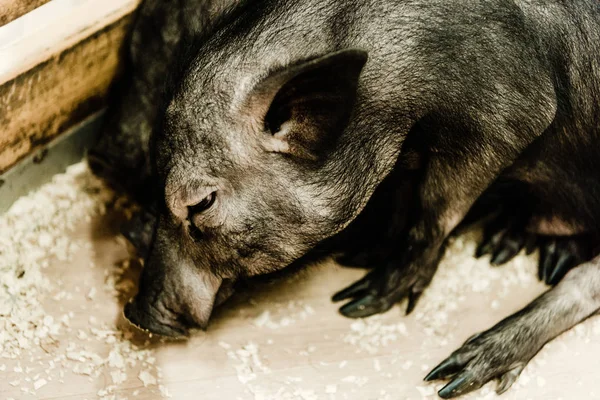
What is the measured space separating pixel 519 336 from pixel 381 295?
37cm

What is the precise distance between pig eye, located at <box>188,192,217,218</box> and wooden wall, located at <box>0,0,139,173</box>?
0.60m

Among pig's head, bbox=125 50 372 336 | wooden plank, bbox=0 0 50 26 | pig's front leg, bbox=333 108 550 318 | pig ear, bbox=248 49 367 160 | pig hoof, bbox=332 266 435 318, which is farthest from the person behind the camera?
pig hoof, bbox=332 266 435 318

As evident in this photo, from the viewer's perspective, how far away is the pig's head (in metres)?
1.65

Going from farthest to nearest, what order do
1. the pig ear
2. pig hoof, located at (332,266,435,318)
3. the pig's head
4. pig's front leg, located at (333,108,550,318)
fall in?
pig hoof, located at (332,266,435,318)
pig's front leg, located at (333,108,550,318)
the pig's head
the pig ear

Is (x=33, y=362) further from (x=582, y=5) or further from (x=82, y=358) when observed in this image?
(x=582, y=5)

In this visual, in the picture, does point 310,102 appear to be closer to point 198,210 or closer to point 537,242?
point 198,210

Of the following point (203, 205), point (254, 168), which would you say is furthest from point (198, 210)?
point (254, 168)

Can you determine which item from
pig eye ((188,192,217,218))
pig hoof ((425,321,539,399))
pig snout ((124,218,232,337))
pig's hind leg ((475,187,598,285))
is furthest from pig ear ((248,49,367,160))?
pig's hind leg ((475,187,598,285))

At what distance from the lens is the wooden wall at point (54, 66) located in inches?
78.0

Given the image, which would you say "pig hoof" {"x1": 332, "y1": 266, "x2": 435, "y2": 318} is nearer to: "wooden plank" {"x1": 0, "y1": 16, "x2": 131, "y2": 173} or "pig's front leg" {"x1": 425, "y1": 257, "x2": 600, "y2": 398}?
"pig's front leg" {"x1": 425, "y1": 257, "x2": 600, "y2": 398}

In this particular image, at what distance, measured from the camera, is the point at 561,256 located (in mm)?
2168

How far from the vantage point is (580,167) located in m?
2.02

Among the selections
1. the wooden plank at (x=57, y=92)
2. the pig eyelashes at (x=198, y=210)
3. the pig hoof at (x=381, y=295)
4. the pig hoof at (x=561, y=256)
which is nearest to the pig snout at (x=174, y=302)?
the pig eyelashes at (x=198, y=210)

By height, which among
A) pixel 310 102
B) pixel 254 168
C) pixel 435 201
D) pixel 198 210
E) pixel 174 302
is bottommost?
pixel 174 302
